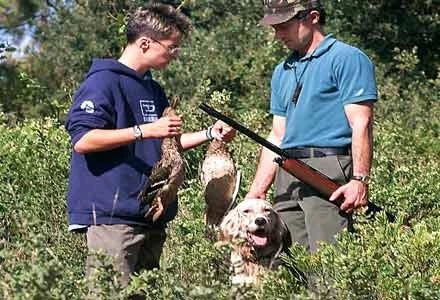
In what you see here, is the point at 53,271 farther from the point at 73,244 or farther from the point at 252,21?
the point at 252,21

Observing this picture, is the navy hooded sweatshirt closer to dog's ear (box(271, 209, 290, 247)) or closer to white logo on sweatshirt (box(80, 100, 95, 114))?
white logo on sweatshirt (box(80, 100, 95, 114))

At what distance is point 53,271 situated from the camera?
366 cm

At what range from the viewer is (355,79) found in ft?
17.0

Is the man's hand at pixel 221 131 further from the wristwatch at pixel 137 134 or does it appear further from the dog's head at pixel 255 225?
the wristwatch at pixel 137 134

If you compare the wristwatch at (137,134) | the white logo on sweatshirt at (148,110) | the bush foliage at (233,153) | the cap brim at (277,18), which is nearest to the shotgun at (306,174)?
the white logo on sweatshirt at (148,110)

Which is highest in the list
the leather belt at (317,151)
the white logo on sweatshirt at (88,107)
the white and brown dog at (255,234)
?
the white logo on sweatshirt at (88,107)

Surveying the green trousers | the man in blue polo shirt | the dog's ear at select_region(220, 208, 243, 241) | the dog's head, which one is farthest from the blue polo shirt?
the dog's ear at select_region(220, 208, 243, 241)

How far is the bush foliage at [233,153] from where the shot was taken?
167 inches

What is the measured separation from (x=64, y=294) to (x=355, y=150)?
183 centimetres

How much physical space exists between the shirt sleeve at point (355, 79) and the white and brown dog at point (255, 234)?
0.76 m

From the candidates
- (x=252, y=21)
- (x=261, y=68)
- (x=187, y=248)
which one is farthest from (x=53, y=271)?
(x=252, y=21)

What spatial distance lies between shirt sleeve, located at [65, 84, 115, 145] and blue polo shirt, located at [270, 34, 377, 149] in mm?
1003

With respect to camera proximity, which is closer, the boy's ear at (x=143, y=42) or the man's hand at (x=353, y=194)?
the boy's ear at (x=143, y=42)

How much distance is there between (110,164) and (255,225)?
99 centimetres
